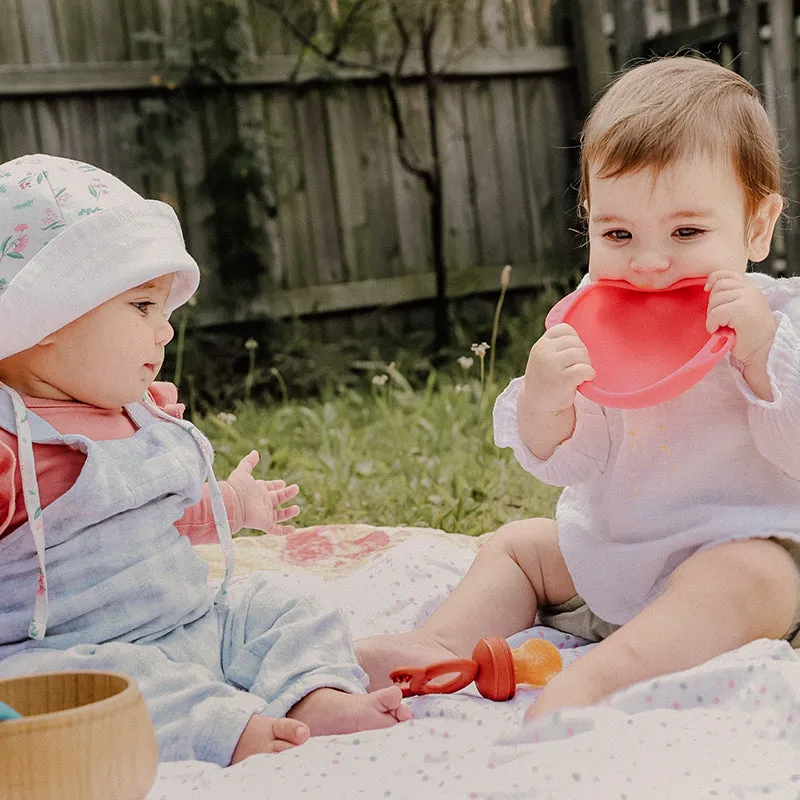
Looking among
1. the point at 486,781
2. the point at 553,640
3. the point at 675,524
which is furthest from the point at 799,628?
the point at 486,781

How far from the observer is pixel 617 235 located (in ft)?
5.48

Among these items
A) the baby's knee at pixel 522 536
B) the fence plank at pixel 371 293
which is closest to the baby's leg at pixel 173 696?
the baby's knee at pixel 522 536

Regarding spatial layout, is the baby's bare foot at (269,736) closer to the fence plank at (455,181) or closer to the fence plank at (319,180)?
the fence plank at (319,180)

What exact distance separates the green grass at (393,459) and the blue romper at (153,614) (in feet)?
→ 3.41

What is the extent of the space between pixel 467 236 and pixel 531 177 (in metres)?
0.42

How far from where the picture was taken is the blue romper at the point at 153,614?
4.75ft

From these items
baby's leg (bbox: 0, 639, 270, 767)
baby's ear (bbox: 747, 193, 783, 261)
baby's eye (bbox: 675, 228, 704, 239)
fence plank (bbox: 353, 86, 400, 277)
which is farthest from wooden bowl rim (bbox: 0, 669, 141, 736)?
fence plank (bbox: 353, 86, 400, 277)

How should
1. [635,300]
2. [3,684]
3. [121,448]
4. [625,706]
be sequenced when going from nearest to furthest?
1. [3,684]
2. [625,706]
3. [121,448]
4. [635,300]

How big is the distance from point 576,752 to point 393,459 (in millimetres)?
1993

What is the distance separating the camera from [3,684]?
1.17m

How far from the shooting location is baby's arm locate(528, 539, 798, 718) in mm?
1437

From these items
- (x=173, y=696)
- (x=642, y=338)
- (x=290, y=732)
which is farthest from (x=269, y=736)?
(x=642, y=338)

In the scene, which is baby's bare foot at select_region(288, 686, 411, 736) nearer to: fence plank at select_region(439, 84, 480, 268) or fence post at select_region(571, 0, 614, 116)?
fence plank at select_region(439, 84, 480, 268)

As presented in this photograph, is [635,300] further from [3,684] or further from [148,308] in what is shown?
[3,684]
